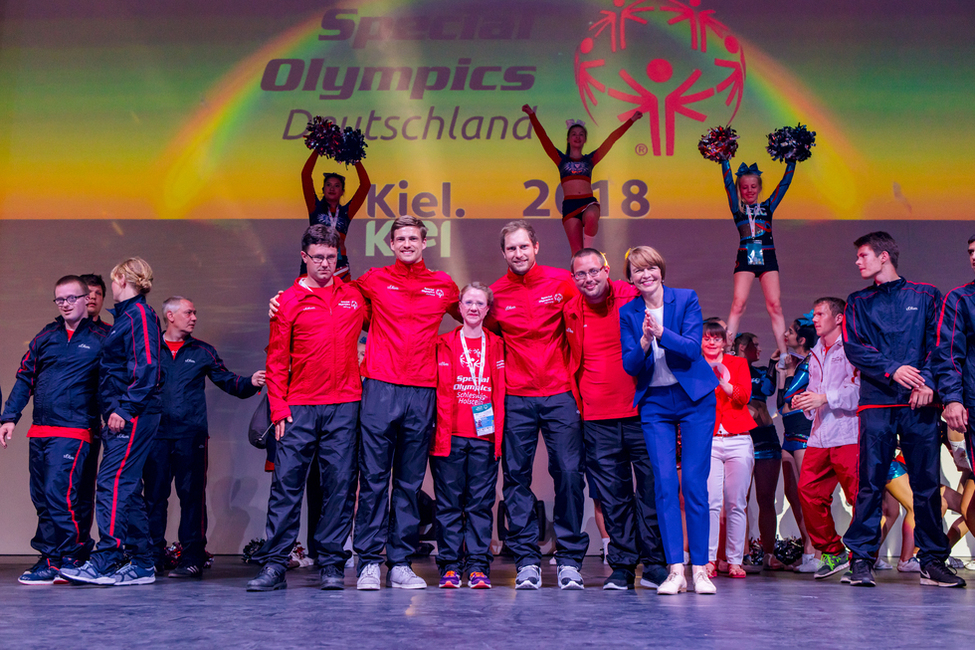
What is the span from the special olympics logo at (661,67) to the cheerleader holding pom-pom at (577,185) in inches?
15.6

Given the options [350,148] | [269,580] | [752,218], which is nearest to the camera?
[269,580]

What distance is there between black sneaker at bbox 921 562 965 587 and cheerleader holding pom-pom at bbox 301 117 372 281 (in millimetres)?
4250

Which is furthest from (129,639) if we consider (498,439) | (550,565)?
(550,565)

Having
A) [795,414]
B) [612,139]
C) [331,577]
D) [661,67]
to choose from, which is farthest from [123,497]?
[661,67]

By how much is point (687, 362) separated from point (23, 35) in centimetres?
643

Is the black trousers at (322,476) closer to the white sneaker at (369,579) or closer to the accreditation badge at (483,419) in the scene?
the white sneaker at (369,579)

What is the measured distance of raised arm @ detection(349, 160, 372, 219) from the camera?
650cm

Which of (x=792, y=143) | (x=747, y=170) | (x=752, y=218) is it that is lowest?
(x=752, y=218)

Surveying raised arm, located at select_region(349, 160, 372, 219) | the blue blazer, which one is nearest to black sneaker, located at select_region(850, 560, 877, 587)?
the blue blazer

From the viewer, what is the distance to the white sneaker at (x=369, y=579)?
389 cm

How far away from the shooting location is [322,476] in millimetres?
4090

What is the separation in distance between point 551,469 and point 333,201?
334cm

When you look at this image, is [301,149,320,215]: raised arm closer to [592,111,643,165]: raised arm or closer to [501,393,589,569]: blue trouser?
[592,111,643,165]: raised arm

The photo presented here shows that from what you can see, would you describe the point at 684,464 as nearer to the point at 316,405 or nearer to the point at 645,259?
the point at 645,259
